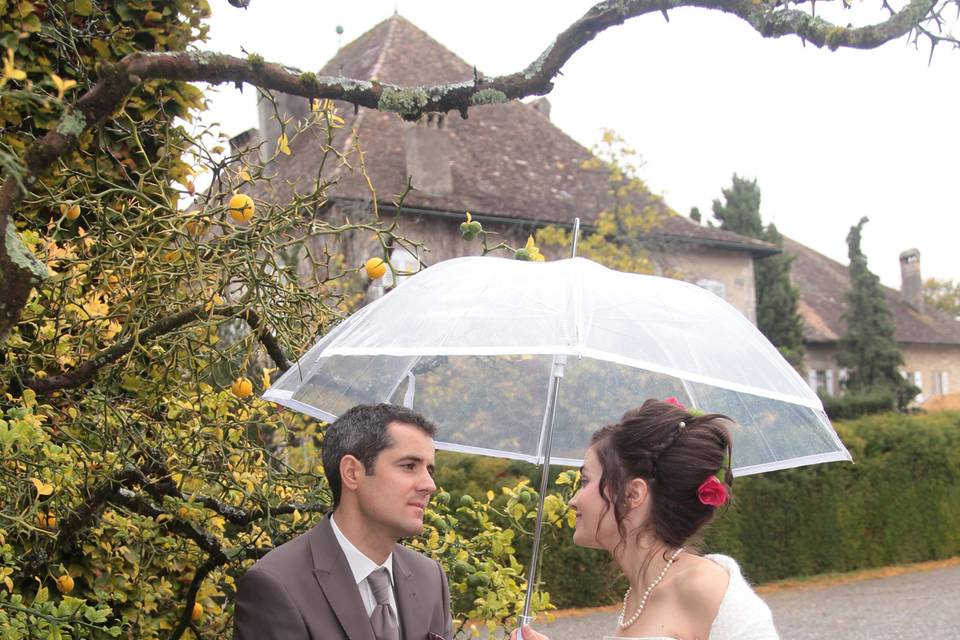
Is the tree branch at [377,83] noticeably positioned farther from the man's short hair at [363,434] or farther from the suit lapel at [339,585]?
the suit lapel at [339,585]

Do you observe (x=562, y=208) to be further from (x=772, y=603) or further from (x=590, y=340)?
(x=590, y=340)

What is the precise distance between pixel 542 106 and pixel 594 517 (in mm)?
23564

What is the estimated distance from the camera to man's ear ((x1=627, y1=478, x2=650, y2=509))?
116 inches

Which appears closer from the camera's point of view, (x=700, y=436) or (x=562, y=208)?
(x=700, y=436)

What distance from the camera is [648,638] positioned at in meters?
2.73

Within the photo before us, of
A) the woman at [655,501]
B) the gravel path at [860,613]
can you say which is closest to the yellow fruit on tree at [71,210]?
the woman at [655,501]

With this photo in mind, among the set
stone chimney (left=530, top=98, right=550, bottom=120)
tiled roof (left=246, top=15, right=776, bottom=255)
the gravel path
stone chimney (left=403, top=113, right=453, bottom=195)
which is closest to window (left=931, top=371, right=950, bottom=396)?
tiled roof (left=246, top=15, right=776, bottom=255)

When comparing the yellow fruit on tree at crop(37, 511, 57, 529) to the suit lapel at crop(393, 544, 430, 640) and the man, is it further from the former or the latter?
the suit lapel at crop(393, 544, 430, 640)

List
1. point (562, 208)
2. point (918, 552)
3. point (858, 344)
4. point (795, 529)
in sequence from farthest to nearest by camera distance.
Answer: point (858, 344), point (562, 208), point (918, 552), point (795, 529)

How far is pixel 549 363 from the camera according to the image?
3.70 metres

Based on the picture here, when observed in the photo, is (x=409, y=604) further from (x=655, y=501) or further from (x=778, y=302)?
(x=778, y=302)

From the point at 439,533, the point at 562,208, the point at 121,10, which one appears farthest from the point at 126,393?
the point at 562,208

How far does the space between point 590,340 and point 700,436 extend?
0.49 m

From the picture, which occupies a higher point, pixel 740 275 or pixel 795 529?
pixel 740 275
